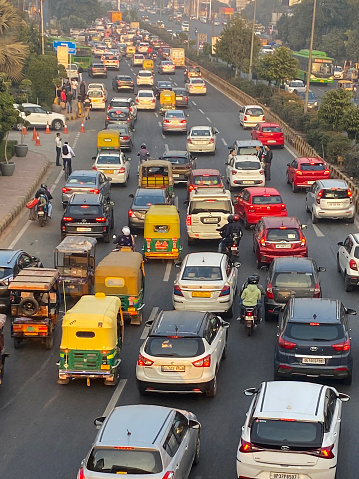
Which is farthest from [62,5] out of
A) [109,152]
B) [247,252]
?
[247,252]

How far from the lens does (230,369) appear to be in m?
19.7

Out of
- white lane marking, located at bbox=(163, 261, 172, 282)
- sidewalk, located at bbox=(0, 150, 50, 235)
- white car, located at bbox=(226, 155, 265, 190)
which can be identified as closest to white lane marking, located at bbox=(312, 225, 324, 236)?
white car, located at bbox=(226, 155, 265, 190)

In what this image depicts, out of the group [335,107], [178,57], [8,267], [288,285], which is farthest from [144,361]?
[178,57]

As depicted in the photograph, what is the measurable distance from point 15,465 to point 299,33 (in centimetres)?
12200

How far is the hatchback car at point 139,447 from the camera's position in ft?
41.1

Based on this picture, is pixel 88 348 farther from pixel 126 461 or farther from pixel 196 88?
pixel 196 88

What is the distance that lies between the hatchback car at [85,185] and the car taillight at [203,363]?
1682cm

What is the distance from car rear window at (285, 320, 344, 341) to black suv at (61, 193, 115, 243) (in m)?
12.6

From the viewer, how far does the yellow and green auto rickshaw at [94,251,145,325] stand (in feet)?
71.3

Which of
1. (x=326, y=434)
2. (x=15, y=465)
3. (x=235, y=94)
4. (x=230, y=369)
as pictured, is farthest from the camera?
(x=235, y=94)

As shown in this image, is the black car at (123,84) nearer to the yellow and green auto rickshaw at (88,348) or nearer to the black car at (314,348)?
the yellow and green auto rickshaw at (88,348)

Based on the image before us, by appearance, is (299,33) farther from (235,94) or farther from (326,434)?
(326,434)

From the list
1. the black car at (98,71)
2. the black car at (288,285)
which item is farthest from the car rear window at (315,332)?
the black car at (98,71)

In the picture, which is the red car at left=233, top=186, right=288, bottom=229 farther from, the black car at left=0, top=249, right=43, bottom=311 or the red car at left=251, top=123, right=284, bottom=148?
the red car at left=251, top=123, right=284, bottom=148
